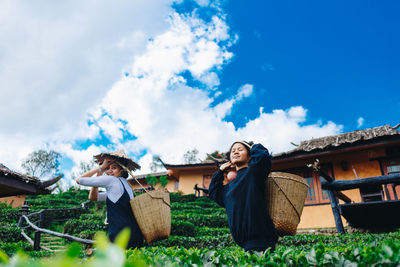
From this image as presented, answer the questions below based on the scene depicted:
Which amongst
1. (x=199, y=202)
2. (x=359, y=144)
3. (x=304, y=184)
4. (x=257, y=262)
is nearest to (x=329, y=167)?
(x=359, y=144)

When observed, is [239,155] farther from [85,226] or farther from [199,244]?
[85,226]

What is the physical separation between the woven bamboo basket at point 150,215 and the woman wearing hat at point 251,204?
113cm

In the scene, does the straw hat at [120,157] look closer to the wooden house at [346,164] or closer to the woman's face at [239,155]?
the woman's face at [239,155]

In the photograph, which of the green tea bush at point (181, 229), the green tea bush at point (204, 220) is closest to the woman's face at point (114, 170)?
the green tea bush at point (181, 229)

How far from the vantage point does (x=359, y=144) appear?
1063 cm

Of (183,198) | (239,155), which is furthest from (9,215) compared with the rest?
(239,155)

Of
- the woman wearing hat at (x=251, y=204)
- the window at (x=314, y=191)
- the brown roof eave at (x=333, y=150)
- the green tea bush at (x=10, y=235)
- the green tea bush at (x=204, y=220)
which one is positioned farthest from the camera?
the window at (x=314, y=191)

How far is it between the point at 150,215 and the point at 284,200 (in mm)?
1774

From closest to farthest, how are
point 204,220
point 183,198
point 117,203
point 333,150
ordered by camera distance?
point 117,203 < point 333,150 < point 204,220 < point 183,198

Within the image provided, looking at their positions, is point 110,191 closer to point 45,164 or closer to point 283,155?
point 283,155

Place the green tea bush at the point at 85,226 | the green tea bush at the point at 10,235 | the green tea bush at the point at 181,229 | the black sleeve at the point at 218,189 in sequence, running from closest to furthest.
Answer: the black sleeve at the point at 218,189, the green tea bush at the point at 181,229, the green tea bush at the point at 10,235, the green tea bush at the point at 85,226

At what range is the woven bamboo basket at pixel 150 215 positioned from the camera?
140 inches

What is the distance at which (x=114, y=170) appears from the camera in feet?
13.9

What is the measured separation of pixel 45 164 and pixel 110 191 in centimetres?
3743
